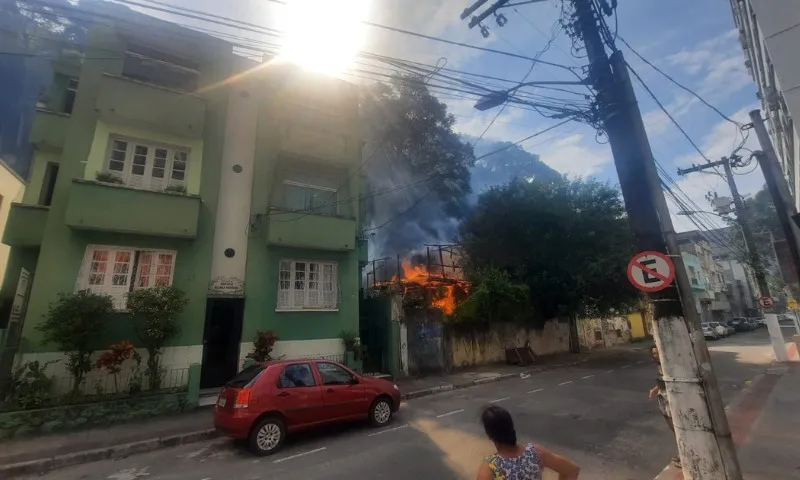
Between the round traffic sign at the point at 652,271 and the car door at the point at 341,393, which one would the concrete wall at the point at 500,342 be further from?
the round traffic sign at the point at 652,271

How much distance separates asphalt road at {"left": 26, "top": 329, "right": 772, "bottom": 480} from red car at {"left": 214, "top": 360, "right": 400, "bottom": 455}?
367 mm

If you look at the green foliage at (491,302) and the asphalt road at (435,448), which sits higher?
the green foliage at (491,302)

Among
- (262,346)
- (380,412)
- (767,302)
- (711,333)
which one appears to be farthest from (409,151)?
(711,333)

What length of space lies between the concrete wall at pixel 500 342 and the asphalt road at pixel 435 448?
6183 millimetres

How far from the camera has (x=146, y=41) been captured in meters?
12.0

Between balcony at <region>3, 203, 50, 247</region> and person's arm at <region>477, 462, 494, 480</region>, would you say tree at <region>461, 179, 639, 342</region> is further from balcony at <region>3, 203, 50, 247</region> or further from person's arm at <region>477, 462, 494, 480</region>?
person's arm at <region>477, 462, 494, 480</region>

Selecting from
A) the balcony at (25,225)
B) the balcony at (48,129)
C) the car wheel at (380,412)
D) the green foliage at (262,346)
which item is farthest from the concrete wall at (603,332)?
the balcony at (48,129)

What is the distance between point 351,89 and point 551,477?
566 inches

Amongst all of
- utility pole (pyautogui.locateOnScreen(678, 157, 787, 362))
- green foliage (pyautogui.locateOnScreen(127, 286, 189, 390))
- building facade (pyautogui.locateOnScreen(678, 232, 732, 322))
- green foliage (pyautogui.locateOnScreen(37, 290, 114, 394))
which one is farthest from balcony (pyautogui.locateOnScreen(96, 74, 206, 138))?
building facade (pyautogui.locateOnScreen(678, 232, 732, 322))

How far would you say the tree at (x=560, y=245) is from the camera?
1902 centimetres

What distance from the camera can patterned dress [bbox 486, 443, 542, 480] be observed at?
2391 mm

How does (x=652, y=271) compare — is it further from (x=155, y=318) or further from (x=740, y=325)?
(x=740, y=325)

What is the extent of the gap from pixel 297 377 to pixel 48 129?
10.8 meters

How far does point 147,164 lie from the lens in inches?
439
